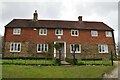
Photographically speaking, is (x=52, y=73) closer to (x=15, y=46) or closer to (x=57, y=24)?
(x=15, y=46)

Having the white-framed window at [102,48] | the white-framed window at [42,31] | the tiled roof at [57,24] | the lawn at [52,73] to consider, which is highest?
the tiled roof at [57,24]

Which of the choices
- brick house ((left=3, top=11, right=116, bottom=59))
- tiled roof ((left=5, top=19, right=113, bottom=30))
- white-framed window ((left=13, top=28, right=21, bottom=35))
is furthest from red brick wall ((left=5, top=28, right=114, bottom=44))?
tiled roof ((left=5, top=19, right=113, bottom=30))

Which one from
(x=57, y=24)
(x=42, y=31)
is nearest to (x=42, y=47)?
(x=42, y=31)

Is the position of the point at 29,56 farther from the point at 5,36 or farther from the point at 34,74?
the point at 34,74

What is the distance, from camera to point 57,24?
44625mm

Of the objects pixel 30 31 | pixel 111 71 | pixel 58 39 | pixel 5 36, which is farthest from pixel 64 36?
pixel 111 71

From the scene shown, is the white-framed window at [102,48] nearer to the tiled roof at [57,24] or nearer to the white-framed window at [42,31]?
the tiled roof at [57,24]

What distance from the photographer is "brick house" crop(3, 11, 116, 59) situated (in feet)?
136

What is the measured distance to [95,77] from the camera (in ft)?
64.4

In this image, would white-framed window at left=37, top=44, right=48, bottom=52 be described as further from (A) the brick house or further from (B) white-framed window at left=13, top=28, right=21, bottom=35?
(B) white-framed window at left=13, top=28, right=21, bottom=35

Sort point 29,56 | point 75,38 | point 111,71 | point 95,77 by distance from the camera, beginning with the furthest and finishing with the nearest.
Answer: point 75,38
point 29,56
point 111,71
point 95,77

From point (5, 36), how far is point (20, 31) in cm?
281

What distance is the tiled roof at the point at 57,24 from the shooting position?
43.1 meters

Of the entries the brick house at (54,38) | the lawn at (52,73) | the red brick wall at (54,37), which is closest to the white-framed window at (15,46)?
the brick house at (54,38)
